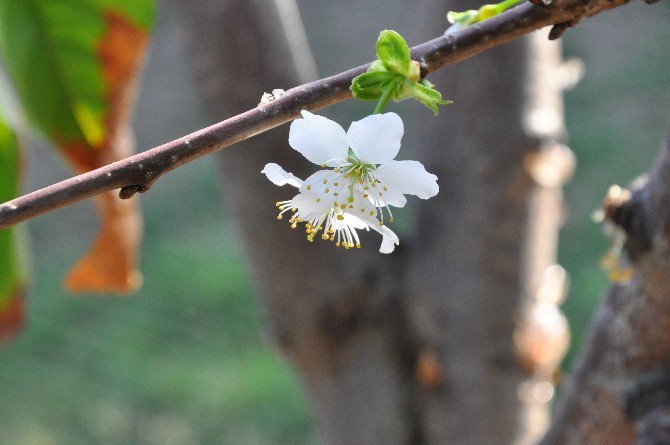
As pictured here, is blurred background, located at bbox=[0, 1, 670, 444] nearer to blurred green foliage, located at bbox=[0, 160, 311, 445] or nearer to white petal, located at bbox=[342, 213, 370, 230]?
blurred green foliage, located at bbox=[0, 160, 311, 445]

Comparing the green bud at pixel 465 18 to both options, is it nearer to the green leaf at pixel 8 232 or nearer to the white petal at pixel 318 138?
the white petal at pixel 318 138

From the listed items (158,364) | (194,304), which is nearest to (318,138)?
(158,364)

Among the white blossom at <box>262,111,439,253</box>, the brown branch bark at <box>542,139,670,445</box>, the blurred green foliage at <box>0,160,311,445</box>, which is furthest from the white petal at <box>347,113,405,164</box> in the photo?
the blurred green foliage at <box>0,160,311,445</box>

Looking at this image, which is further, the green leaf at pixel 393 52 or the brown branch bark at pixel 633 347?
the brown branch bark at pixel 633 347

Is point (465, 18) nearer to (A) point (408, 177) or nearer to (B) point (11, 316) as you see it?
(A) point (408, 177)

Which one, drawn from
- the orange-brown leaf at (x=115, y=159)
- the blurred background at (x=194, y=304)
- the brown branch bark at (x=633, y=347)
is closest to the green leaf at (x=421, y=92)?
the brown branch bark at (x=633, y=347)

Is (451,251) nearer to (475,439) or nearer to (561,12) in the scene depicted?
(475,439)
